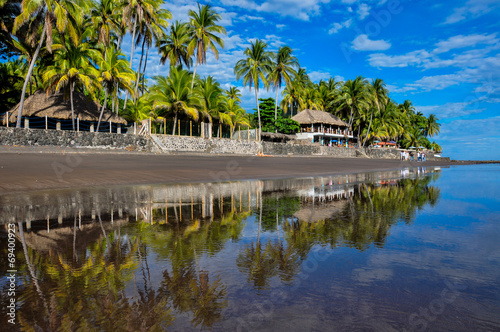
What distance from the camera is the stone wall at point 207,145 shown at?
28306mm

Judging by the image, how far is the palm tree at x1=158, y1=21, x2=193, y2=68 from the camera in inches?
1511

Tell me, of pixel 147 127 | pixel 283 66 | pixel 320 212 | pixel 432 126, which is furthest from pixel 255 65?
pixel 432 126

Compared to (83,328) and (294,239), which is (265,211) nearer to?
(294,239)

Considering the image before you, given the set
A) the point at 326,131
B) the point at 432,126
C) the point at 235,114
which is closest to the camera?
the point at 235,114

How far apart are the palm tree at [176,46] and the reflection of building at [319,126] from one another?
976 inches

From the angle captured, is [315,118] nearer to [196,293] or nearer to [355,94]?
[355,94]

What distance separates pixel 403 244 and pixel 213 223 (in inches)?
99.4

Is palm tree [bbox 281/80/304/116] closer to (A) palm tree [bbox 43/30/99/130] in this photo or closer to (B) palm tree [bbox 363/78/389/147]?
(B) palm tree [bbox 363/78/389/147]

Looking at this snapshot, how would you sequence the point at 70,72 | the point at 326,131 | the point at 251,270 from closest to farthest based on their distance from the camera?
the point at 251,270 → the point at 70,72 → the point at 326,131

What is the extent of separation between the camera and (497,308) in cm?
206

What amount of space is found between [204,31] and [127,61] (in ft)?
35.0

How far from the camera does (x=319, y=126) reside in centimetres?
5903

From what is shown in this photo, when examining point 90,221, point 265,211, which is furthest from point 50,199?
point 265,211

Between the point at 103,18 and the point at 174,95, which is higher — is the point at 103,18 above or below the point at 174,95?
above
